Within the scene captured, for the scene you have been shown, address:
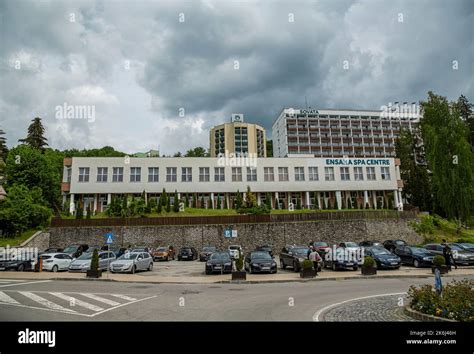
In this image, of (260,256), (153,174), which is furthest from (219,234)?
(260,256)

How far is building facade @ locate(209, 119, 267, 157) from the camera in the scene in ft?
380

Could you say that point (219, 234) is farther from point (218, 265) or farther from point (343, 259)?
point (343, 259)

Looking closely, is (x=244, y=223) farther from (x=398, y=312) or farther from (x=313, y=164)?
(x=398, y=312)

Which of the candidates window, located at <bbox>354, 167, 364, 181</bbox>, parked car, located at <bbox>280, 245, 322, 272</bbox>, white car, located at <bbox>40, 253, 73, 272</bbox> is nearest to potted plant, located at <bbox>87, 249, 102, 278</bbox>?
white car, located at <bbox>40, 253, 73, 272</bbox>

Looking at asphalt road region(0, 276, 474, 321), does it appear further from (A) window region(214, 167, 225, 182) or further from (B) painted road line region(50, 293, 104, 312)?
(A) window region(214, 167, 225, 182)

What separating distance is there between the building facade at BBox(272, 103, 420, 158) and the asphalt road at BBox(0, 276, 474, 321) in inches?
3455

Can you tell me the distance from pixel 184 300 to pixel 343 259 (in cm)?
1298

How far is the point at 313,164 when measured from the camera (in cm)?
5597

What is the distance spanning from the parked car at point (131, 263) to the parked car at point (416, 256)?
1842 cm

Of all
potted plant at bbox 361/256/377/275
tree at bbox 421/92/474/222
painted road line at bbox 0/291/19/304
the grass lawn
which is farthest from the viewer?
tree at bbox 421/92/474/222

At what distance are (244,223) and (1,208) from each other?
87.9ft

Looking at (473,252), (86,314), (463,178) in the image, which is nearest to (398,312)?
(86,314)

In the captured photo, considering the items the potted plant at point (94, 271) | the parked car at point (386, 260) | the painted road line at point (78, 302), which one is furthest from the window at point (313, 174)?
the painted road line at point (78, 302)

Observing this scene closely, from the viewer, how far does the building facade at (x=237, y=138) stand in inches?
4555
